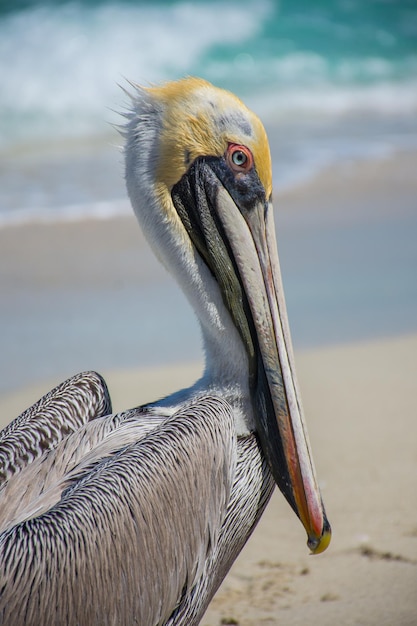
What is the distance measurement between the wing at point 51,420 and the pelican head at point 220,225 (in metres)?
0.42

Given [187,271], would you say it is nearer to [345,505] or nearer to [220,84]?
[345,505]

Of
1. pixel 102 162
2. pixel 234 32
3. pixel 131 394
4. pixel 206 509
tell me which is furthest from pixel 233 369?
pixel 234 32

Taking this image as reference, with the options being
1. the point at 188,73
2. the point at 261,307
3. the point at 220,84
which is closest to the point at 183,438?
the point at 261,307

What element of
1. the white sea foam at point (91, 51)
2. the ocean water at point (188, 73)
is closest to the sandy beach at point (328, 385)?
the ocean water at point (188, 73)

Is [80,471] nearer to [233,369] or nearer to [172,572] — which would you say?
[172,572]

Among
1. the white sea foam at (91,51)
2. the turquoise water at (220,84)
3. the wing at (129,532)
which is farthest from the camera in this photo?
the white sea foam at (91,51)

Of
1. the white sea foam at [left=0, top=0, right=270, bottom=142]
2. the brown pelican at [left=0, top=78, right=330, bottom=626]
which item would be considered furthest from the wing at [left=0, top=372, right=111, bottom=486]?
the white sea foam at [left=0, top=0, right=270, bottom=142]

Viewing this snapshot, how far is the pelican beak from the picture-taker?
311cm

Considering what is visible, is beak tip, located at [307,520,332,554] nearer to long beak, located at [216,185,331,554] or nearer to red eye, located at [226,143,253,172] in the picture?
long beak, located at [216,185,331,554]

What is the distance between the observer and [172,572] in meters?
2.92

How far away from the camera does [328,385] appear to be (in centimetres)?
614

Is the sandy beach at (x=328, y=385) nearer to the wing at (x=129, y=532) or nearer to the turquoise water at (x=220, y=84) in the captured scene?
the turquoise water at (x=220, y=84)

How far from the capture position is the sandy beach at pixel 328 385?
13.4 ft

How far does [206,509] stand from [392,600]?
4.57 feet
